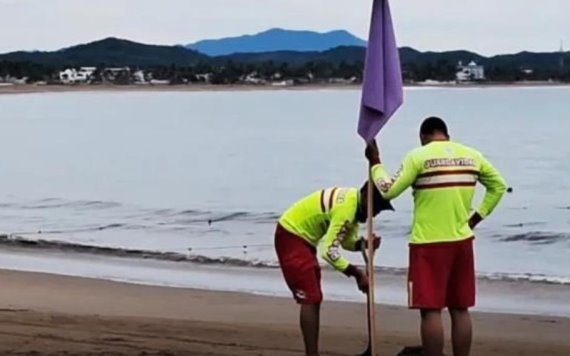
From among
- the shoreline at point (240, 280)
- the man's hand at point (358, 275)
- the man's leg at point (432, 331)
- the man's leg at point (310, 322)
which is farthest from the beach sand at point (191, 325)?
the man's leg at point (432, 331)

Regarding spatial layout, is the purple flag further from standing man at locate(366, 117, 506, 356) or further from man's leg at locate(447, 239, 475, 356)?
man's leg at locate(447, 239, 475, 356)

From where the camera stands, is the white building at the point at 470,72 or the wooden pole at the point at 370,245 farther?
the white building at the point at 470,72

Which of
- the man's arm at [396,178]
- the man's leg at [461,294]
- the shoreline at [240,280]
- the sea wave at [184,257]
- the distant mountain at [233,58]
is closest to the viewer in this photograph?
the man's arm at [396,178]

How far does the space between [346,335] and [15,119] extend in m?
96.6

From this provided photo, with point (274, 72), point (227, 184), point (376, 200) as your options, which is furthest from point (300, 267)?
point (274, 72)

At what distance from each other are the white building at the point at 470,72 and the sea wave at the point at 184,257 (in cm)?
13343

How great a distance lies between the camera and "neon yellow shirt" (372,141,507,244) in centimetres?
799

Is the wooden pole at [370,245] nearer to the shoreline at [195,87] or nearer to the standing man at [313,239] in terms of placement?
the standing man at [313,239]

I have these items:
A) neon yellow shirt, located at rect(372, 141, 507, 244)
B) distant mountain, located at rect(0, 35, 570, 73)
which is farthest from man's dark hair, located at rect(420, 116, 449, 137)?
distant mountain, located at rect(0, 35, 570, 73)

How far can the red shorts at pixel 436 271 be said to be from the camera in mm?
8039

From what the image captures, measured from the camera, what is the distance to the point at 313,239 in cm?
848

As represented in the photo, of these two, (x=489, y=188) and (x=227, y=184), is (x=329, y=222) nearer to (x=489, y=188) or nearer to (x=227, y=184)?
(x=489, y=188)

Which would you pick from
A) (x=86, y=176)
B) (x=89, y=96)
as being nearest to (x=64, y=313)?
(x=86, y=176)

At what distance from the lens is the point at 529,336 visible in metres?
11.9
